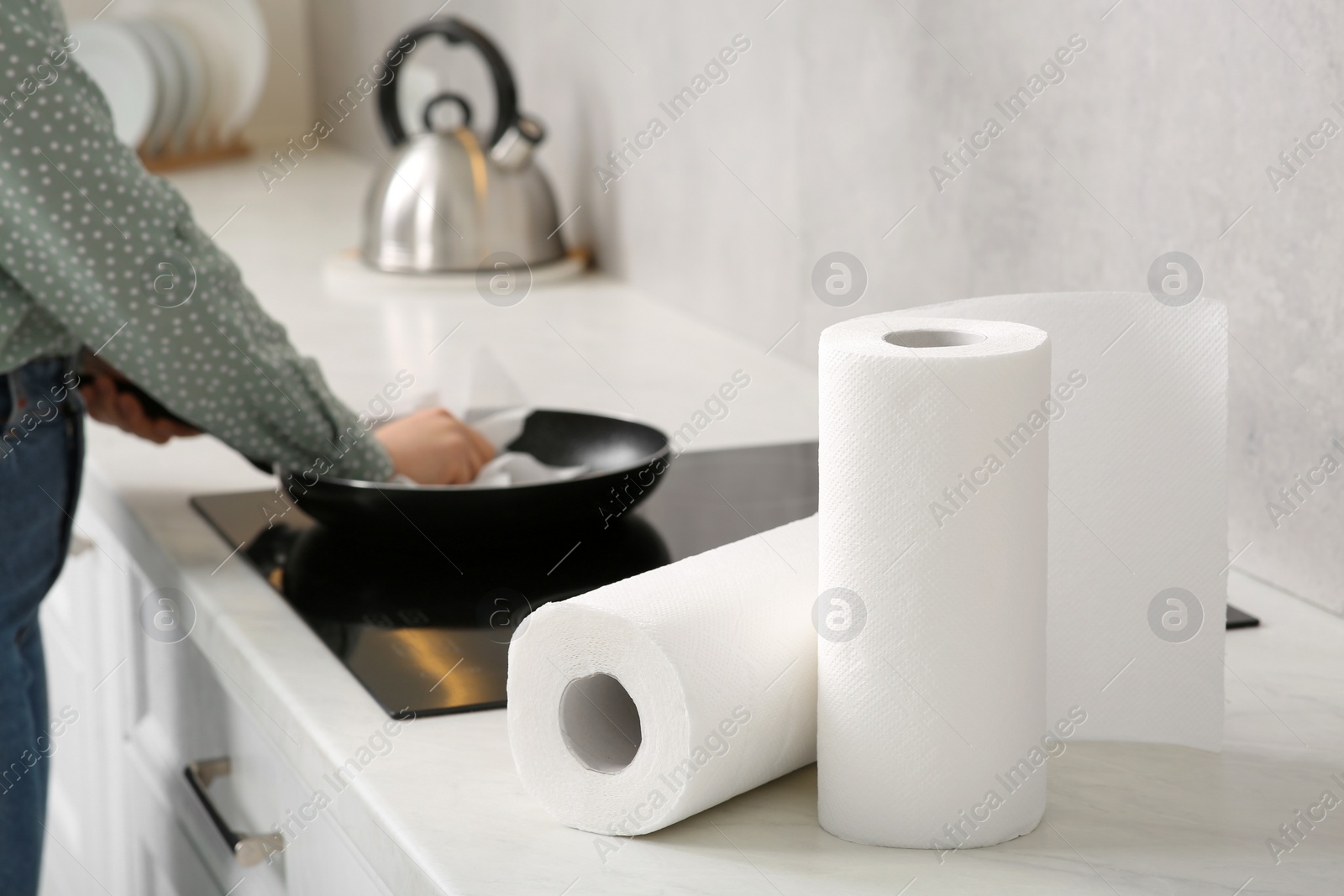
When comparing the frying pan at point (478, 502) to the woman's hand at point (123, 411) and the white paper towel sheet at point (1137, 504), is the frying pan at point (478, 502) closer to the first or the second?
the woman's hand at point (123, 411)

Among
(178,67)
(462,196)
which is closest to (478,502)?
(462,196)

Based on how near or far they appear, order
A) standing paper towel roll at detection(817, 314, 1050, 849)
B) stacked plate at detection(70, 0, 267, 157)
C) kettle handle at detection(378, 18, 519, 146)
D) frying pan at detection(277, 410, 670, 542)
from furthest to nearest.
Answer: stacked plate at detection(70, 0, 267, 157), kettle handle at detection(378, 18, 519, 146), frying pan at detection(277, 410, 670, 542), standing paper towel roll at detection(817, 314, 1050, 849)

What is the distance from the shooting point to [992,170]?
46.2 inches

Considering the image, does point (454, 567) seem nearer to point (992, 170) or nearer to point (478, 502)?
point (478, 502)

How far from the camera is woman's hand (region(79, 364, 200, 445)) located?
102 centimetres

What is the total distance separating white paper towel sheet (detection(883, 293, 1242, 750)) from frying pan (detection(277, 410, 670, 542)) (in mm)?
334

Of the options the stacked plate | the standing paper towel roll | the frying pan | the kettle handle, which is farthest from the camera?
the stacked plate

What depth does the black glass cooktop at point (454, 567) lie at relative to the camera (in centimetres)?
79

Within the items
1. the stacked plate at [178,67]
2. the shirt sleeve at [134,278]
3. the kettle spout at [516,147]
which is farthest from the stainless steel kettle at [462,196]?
the shirt sleeve at [134,278]

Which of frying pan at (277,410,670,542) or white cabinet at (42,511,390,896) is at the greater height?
frying pan at (277,410,670,542)

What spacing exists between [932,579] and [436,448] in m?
0.53

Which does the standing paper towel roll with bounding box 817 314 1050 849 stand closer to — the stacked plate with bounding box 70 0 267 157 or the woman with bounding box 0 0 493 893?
the woman with bounding box 0 0 493 893

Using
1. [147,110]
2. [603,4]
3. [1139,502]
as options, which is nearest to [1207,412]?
[1139,502]

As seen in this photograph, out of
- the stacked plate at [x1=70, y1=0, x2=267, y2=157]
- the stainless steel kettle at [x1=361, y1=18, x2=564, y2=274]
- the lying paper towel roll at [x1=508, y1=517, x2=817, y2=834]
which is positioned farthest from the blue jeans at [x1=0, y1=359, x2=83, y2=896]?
the stacked plate at [x1=70, y1=0, x2=267, y2=157]
